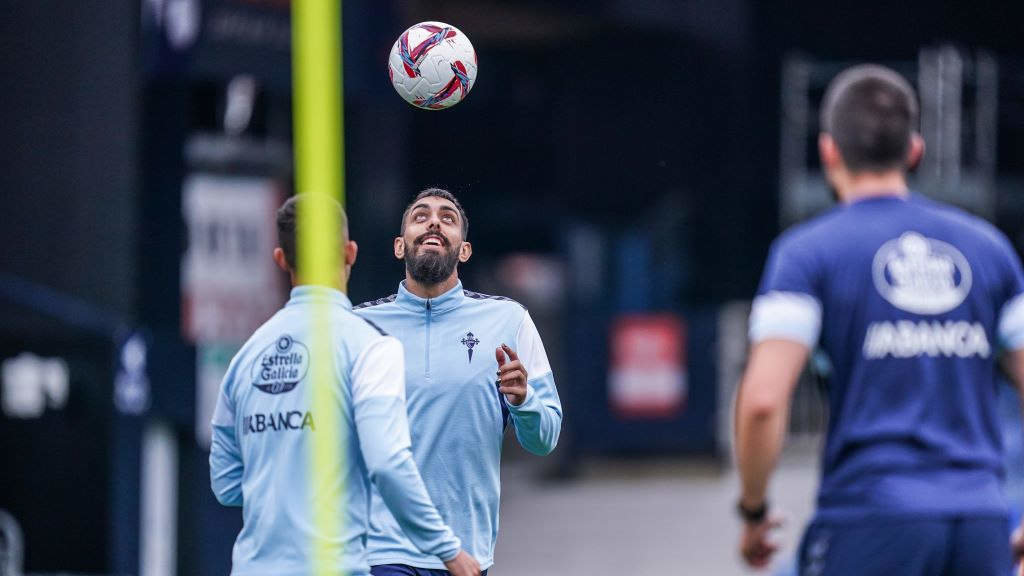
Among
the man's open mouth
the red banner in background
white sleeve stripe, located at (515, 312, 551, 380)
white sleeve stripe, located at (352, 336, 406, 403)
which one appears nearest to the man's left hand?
white sleeve stripe, located at (515, 312, 551, 380)

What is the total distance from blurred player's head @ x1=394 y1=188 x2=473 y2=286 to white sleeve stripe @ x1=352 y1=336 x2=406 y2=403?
42 centimetres

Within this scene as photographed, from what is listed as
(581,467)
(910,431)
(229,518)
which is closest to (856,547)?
(910,431)

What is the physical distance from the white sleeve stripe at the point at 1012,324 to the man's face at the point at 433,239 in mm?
1589

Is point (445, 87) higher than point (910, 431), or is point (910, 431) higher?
point (445, 87)

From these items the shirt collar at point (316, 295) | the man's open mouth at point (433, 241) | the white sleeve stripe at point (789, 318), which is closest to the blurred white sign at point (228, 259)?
the man's open mouth at point (433, 241)

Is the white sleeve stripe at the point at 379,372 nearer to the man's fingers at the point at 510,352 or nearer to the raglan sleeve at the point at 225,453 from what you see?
the man's fingers at the point at 510,352

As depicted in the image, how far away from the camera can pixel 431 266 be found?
196 inches

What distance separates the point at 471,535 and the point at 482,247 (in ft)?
57.1

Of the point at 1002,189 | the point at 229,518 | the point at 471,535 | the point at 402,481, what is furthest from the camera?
the point at 1002,189

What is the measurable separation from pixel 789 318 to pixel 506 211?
57.9 ft

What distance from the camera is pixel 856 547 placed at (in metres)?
4.13

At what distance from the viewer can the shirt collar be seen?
4.59 metres

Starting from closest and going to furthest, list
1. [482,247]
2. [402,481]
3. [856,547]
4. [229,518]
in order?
[856,547]
[402,481]
[229,518]
[482,247]

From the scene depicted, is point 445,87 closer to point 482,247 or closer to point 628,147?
point 628,147
